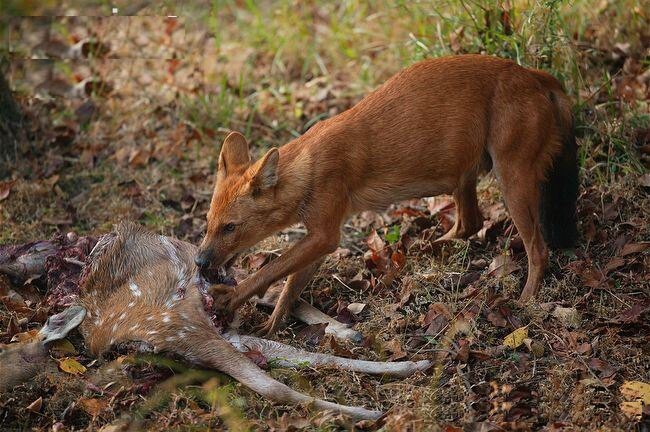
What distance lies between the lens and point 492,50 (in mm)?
6488

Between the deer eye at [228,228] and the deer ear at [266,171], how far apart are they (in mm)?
251

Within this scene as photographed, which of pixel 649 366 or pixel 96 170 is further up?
pixel 96 170

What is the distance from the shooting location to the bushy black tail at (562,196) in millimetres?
5480

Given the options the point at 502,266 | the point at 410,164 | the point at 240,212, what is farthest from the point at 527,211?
the point at 240,212

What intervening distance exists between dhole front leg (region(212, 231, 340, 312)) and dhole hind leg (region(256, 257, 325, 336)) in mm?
152

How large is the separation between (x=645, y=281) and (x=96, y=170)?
4.38 metres

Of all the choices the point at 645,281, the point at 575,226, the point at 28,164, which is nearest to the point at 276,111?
the point at 28,164

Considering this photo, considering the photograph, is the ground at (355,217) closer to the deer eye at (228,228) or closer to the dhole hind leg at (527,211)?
the dhole hind leg at (527,211)

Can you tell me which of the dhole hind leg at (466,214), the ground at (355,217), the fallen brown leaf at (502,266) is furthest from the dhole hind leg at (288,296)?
the fallen brown leaf at (502,266)

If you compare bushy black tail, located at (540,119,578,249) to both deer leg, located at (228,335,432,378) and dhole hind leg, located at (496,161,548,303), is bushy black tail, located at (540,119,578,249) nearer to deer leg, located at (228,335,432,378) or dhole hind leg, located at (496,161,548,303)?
dhole hind leg, located at (496,161,548,303)

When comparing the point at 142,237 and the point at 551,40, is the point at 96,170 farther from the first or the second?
the point at 551,40

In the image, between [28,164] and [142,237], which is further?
[28,164]

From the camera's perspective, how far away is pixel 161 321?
15.8ft

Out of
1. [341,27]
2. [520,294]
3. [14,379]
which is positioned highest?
[341,27]
